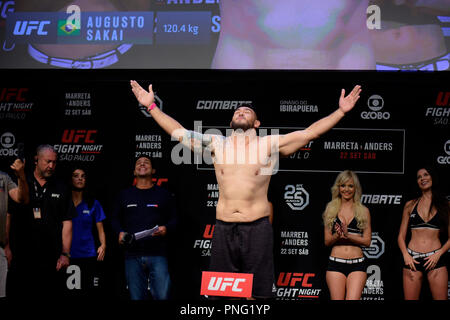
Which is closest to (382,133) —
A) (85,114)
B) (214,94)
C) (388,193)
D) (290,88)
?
(388,193)

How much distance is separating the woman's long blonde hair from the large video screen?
111 centimetres

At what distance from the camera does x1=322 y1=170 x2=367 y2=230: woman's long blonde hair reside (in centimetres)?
559

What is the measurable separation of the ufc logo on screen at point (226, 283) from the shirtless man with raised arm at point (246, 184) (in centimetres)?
22

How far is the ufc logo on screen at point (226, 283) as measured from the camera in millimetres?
4078

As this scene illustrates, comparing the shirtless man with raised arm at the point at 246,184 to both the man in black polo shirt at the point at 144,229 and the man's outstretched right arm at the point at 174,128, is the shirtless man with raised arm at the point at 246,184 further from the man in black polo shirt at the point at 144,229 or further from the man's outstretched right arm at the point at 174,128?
the man in black polo shirt at the point at 144,229

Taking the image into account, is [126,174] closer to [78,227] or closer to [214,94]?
[78,227]

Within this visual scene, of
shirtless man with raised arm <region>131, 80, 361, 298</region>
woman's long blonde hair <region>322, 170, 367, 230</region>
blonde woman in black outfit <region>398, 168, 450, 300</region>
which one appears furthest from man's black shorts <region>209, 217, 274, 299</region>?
blonde woman in black outfit <region>398, 168, 450, 300</region>

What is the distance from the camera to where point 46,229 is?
17.0 feet

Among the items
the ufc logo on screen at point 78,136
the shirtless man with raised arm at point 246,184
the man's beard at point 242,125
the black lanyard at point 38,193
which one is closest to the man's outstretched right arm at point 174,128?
the shirtless man with raised arm at point 246,184

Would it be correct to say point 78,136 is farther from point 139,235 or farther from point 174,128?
point 174,128

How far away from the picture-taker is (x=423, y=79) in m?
5.89

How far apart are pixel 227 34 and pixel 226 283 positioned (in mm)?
2863

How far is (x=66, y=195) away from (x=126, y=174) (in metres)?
1.10

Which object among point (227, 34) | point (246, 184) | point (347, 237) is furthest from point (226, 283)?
point (227, 34)
